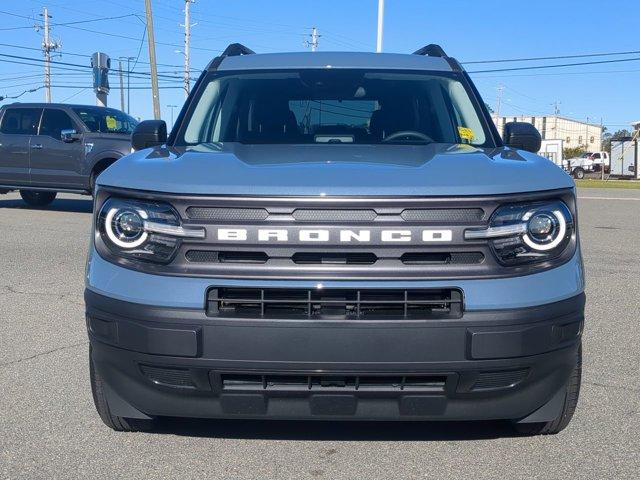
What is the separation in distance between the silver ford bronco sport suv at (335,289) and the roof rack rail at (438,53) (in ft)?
6.05

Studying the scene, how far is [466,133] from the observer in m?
4.68

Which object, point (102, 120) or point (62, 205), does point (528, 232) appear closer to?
point (102, 120)

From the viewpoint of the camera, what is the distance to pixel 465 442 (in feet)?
12.3

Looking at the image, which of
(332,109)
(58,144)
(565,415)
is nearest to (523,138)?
(332,109)

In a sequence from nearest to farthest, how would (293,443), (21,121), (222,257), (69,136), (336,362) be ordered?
(336,362), (222,257), (293,443), (69,136), (21,121)

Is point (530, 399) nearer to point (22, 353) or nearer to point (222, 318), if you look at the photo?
point (222, 318)

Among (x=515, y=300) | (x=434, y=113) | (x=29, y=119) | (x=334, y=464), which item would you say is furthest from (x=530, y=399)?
(x=29, y=119)

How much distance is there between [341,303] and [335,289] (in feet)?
0.19

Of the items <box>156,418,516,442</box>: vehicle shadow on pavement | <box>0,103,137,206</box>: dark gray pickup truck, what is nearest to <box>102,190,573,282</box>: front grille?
<box>156,418,516,442</box>: vehicle shadow on pavement

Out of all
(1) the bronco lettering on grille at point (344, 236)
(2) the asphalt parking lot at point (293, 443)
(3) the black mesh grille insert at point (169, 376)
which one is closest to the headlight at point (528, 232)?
(1) the bronco lettering on grille at point (344, 236)

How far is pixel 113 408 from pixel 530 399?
5.78 feet

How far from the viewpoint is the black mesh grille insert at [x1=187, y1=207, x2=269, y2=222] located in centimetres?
310

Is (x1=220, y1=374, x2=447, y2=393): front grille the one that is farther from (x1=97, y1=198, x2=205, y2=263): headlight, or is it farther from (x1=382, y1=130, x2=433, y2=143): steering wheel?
(x1=382, y1=130, x2=433, y2=143): steering wheel

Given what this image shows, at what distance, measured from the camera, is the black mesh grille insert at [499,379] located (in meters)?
3.13
